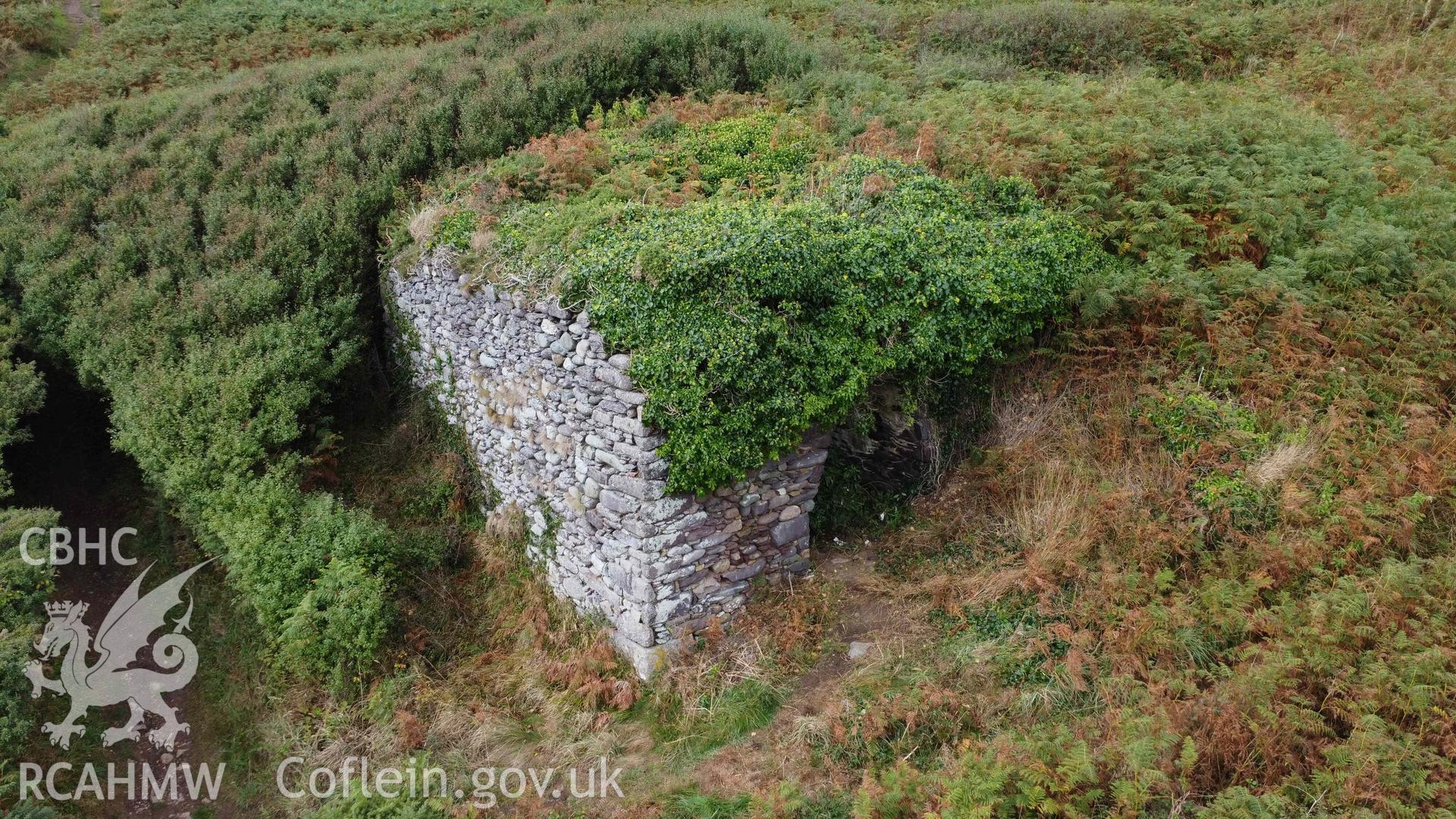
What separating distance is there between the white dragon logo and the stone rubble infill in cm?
482

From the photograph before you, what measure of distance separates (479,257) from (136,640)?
269 inches

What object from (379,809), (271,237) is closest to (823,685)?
(379,809)

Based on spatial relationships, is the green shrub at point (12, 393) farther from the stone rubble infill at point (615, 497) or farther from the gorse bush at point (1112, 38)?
the gorse bush at point (1112, 38)

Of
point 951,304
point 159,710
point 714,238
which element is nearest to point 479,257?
point 714,238

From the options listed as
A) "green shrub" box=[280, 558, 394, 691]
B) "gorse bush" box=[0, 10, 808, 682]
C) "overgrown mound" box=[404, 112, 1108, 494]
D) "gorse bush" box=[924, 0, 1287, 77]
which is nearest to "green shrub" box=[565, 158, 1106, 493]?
"overgrown mound" box=[404, 112, 1108, 494]

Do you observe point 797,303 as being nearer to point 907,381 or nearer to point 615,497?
point 907,381

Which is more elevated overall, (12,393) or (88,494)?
(12,393)

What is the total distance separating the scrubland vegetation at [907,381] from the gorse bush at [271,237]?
2.8 inches

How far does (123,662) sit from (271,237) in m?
6.27

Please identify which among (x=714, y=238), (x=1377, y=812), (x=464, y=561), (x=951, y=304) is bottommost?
(x=464, y=561)

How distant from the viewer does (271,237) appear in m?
12.3

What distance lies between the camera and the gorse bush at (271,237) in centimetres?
949

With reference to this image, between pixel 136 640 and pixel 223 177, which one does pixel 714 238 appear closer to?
pixel 136 640

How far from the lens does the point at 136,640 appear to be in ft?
34.5
